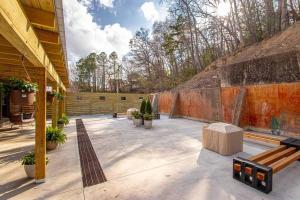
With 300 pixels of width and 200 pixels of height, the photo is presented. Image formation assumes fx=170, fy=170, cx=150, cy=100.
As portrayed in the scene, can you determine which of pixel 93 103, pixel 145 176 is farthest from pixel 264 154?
pixel 93 103

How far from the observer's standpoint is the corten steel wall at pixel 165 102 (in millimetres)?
12234

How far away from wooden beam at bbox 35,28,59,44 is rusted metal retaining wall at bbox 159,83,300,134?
6294 mm

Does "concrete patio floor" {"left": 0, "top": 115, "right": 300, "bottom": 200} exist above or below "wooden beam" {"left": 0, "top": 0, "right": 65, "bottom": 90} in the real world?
below

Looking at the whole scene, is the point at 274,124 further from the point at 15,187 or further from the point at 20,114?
the point at 20,114

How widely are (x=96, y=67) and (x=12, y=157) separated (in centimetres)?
2424

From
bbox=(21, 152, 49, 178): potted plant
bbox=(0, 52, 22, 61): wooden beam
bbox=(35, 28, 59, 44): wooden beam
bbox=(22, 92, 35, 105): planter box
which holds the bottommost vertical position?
bbox=(21, 152, 49, 178): potted plant

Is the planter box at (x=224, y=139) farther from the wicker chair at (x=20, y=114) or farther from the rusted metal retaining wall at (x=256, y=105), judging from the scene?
the wicker chair at (x=20, y=114)

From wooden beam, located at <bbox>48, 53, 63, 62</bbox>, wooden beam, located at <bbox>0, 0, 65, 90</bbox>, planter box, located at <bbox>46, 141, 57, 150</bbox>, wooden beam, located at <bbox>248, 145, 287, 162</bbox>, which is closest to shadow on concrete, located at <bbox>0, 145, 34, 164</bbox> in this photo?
planter box, located at <bbox>46, 141, 57, 150</bbox>

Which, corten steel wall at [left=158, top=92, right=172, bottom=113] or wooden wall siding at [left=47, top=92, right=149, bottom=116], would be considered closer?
corten steel wall at [left=158, top=92, right=172, bottom=113]

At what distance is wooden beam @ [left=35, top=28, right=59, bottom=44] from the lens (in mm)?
2407

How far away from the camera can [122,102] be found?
1483 cm

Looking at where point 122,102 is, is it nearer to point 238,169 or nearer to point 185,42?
point 185,42

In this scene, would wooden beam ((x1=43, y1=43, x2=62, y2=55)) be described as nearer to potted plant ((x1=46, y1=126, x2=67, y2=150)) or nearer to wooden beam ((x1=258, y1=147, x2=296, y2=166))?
potted plant ((x1=46, y1=126, x2=67, y2=150))

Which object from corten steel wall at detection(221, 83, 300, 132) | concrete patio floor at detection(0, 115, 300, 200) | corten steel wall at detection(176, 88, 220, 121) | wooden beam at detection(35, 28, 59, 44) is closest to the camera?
concrete patio floor at detection(0, 115, 300, 200)
